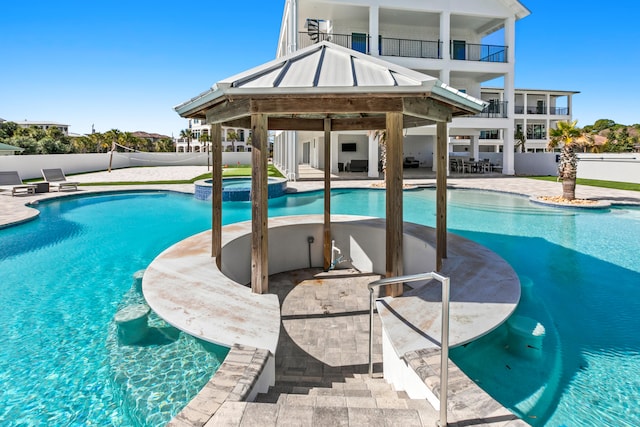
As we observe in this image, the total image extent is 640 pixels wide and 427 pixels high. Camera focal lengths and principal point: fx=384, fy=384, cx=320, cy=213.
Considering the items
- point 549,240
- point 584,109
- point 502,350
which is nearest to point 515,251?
point 549,240

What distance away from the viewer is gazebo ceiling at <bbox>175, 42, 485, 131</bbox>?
409 centimetres

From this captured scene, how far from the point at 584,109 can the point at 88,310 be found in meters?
57.1

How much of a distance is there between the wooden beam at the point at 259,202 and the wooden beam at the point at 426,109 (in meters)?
1.74

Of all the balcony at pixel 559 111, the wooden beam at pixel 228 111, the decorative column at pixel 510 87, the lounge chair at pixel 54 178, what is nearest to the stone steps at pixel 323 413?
the wooden beam at pixel 228 111

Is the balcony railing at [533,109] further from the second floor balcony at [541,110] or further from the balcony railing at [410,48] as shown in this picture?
the balcony railing at [410,48]

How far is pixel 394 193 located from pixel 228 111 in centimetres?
241

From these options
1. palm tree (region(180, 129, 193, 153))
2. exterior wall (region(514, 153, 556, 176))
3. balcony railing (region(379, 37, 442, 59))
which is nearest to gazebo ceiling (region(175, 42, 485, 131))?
balcony railing (region(379, 37, 442, 59))

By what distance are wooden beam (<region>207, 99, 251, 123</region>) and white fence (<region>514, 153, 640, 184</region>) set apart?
2202 cm

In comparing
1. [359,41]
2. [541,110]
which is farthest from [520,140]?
[359,41]

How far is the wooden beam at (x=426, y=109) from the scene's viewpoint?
15.1 ft

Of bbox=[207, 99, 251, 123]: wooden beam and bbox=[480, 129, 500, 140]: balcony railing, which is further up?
bbox=[480, 129, 500, 140]: balcony railing

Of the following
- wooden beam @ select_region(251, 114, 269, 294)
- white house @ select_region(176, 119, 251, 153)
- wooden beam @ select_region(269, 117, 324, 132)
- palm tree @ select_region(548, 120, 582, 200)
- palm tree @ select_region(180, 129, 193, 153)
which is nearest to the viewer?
wooden beam @ select_region(251, 114, 269, 294)

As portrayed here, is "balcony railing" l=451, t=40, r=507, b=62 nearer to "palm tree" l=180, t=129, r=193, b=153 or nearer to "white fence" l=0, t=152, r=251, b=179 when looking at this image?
"white fence" l=0, t=152, r=251, b=179

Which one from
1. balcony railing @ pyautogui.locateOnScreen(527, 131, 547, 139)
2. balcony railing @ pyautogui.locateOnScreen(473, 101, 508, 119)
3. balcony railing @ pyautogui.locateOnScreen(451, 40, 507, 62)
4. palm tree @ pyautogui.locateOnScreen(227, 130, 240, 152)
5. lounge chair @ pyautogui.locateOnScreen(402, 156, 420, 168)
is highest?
palm tree @ pyautogui.locateOnScreen(227, 130, 240, 152)
